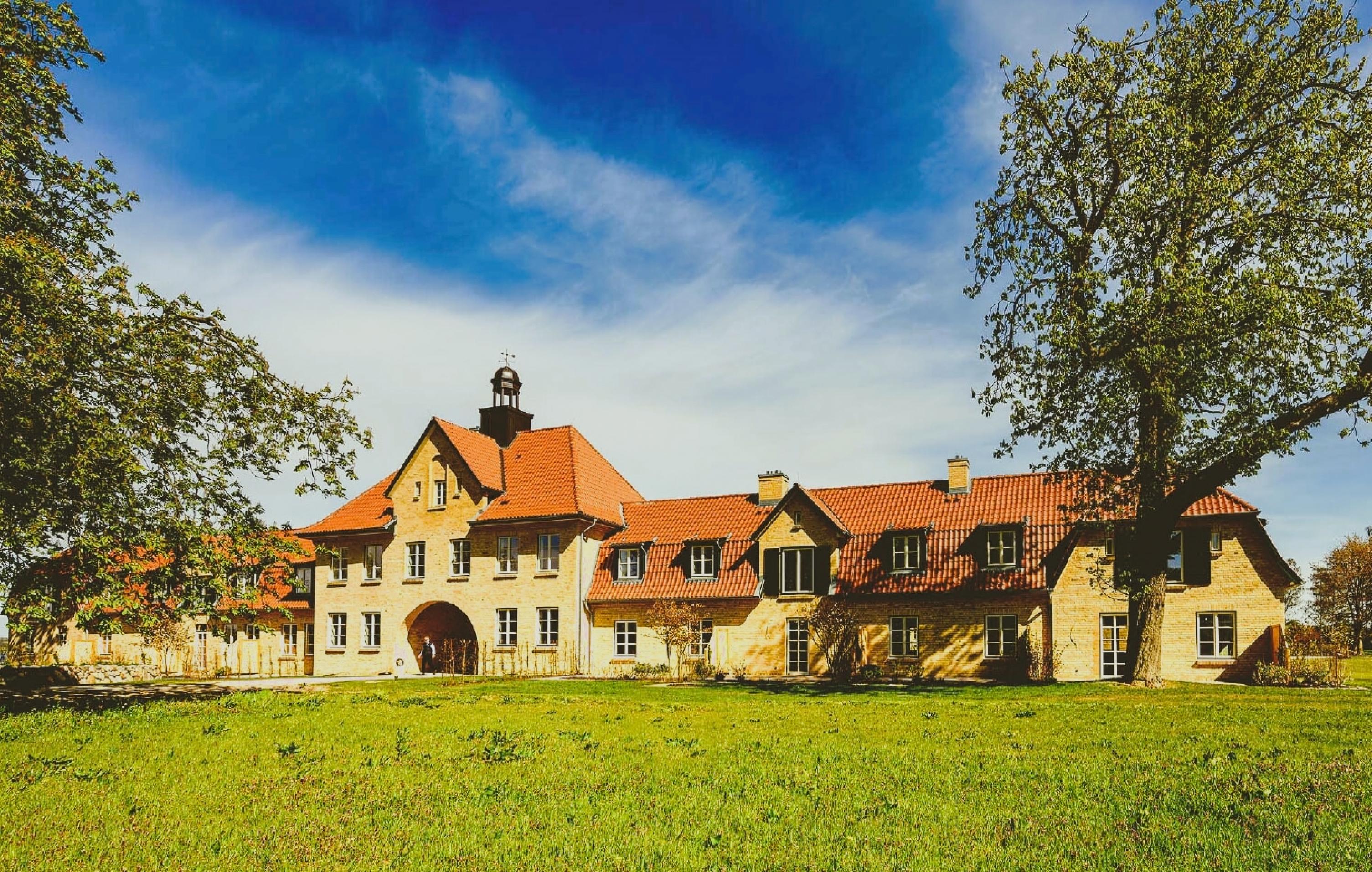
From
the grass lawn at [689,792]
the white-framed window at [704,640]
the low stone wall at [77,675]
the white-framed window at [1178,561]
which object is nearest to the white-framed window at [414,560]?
the low stone wall at [77,675]

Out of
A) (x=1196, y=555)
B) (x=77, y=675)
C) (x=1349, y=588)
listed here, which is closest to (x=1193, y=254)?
(x=1196, y=555)

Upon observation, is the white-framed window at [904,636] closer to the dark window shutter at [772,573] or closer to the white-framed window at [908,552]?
the white-framed window at [908,552]

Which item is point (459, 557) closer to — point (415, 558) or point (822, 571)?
point (415, 558)

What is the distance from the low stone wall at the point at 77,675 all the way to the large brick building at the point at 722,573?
5.60 metres

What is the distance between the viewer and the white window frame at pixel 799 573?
124 feet

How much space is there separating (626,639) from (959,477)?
1442 cm

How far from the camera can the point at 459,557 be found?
42906 millimetres

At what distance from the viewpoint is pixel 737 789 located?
34.2ft

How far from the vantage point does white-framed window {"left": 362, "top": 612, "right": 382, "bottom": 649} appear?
144 feet

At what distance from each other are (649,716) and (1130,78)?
66.1ft

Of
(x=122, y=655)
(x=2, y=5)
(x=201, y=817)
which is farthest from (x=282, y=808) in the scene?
(x=122, y=655)

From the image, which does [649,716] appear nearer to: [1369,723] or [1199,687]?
[1369,723]

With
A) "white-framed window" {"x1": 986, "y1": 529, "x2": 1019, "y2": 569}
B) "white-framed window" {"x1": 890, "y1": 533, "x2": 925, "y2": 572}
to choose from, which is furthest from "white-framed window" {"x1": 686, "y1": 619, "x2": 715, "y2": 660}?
"white-framed window" {"x1": 986, "y1": 529, "x2": 1019, "y2": 569}

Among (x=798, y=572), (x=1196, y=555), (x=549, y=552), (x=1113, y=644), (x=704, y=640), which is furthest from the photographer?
(x=549, y=552)
